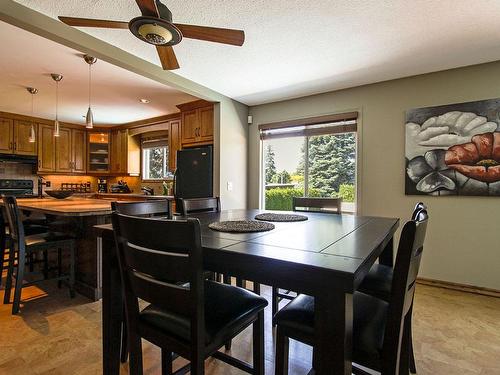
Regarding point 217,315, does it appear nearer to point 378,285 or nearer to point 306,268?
point 306,268

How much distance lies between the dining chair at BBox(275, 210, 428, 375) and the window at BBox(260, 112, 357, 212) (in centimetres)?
256

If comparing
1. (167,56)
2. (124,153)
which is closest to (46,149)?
(124,153)

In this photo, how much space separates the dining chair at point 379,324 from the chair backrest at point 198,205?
116 cm

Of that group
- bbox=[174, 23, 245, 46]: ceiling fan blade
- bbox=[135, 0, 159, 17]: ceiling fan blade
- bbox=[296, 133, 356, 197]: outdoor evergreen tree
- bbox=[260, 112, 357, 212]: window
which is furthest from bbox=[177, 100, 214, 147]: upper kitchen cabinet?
bbox=[135, 0, 159, 17]: ceiling fan blade

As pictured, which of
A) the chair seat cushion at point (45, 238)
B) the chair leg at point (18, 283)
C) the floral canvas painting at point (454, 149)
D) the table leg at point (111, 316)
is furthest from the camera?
the floral canvas painting at point (454, 149)

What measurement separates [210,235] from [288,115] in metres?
3.02

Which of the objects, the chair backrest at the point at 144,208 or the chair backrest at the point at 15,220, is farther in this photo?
the chair backrest at the point at 15,220

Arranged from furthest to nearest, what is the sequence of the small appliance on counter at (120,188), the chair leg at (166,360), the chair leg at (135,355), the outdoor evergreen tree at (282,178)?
1. the small appliance on counter at (120,188)
2. the outdoor evergreen tree at (282,178)
3. the chair leg at (166,360)
4. the chair leg at (135,355)

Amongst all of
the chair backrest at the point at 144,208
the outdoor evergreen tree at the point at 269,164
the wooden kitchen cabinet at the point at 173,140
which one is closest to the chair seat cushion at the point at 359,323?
the chair backrest at the point at 144,208

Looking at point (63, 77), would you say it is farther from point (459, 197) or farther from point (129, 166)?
point (459, 197)

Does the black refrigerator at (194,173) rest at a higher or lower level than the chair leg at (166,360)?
higher

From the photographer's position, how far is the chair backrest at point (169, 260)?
0.85 meters

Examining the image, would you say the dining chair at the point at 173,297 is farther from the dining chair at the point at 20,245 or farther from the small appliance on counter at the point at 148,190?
the small appliance on counter at the point at 148,190

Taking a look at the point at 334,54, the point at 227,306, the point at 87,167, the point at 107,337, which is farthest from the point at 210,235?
the point at 87,167
